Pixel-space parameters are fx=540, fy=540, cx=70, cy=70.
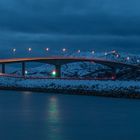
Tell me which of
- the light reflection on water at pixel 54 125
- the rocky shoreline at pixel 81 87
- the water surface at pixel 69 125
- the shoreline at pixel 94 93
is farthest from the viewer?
the rocky shoreline at pixel 81 87

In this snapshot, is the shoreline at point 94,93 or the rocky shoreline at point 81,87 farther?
the rocky shoreline at point 81,87

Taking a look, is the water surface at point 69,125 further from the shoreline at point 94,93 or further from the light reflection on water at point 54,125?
the shoreline at point 94,93

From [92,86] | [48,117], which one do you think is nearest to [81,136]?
[48,117]

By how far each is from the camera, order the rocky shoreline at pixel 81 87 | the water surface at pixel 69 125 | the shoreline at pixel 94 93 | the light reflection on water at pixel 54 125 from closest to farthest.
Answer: the light reflection on water at pixel 54 125
the water surface at pixel 69 125
the shoreline at pixel 94 93
the rocky shoreline at pixel 81 87

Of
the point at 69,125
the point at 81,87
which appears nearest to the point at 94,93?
the point at 81,87

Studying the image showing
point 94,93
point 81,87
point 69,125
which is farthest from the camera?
point 81,87

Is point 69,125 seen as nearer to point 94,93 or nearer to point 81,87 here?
point 94,93

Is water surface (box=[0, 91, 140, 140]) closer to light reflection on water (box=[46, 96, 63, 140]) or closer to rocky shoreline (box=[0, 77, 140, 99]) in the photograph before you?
light reflection on water (box=[46, 96, 63, 140])

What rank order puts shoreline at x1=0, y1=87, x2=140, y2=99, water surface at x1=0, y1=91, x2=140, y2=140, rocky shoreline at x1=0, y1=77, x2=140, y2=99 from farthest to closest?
rocky shoreline at x1=0, y1=77, x2=140, y2=99
shoreline at x1=0, y1=87, x2=140, y2=99
water surface at x1=0, y1=91, x2=140, y2=140

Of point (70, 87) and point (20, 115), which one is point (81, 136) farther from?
point (70, 87)

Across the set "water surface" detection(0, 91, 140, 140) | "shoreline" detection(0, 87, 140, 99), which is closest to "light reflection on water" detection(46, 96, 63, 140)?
"water surface" detection(0, 91, 140, 140)

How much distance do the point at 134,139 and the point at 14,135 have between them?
4678 millimetres

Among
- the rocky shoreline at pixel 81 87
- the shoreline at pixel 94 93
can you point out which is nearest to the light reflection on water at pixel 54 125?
the shoreline at pixel 94 93

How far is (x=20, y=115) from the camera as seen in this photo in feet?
97.9
